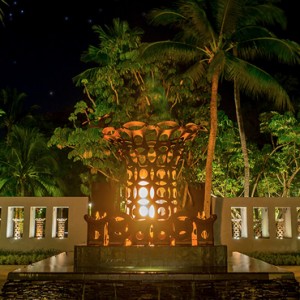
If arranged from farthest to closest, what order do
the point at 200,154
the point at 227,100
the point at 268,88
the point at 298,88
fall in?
the point at 227,100, the point at 298,88, the point at 200,154, the point at 268,88

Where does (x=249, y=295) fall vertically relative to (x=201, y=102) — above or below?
below

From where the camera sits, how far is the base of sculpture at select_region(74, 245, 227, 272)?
28.9 ft

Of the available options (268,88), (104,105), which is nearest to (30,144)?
(104,105)

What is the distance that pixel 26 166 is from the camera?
19266 millimetres

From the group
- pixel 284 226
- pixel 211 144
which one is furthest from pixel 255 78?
pixel 284 226

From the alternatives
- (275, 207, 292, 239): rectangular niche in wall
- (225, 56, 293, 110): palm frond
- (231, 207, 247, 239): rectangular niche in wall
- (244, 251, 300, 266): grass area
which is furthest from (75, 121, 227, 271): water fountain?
(275, 207, 292, 239): rectangular niche in wall

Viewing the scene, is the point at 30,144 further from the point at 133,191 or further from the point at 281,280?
the point at 281,280

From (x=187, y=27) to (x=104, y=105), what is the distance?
3.16 meters

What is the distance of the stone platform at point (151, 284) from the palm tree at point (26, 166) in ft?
38.4

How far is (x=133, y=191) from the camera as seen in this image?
9.46 meters

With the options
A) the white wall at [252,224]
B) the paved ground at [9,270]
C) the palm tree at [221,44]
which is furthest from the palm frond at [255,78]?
the paved ground at [9,270]

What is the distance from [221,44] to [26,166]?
10327mm

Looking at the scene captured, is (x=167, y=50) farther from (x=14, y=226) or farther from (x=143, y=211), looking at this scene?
(x=14, y=226)

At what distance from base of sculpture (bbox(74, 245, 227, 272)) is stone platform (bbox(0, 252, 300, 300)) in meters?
0.71
